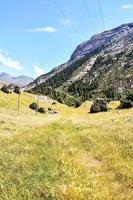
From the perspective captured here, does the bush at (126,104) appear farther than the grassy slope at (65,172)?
Yes

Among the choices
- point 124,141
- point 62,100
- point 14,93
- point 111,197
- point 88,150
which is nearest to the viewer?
point 111,197

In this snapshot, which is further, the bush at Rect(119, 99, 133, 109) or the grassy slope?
the bush at Rect(119, 99, 133, 109)

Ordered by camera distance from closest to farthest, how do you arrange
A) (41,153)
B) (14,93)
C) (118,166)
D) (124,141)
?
(118,166), (41,153), (124,141), (14,93)

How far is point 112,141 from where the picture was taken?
24000 millimetres

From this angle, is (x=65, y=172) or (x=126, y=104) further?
(x=126, y=104)

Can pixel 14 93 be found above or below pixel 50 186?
above

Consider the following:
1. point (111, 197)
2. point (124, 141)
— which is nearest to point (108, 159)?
point (124, 141)

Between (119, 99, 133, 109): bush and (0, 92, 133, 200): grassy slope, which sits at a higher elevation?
(119, 99, 133, 109): bush

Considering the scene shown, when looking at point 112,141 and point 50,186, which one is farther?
point 112,141

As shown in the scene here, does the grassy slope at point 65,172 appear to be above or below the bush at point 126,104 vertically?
below

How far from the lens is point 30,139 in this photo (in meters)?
23.6

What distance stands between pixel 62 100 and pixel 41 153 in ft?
506

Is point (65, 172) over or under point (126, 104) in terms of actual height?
under

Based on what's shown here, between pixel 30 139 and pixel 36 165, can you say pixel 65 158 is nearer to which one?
pixel 36 165
